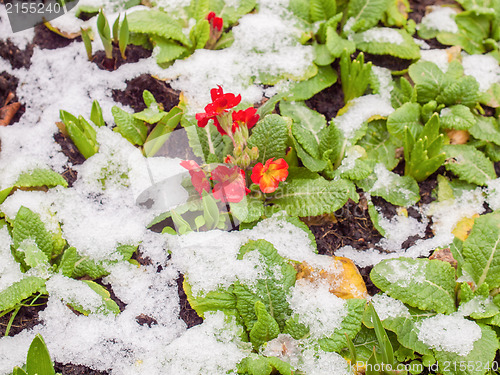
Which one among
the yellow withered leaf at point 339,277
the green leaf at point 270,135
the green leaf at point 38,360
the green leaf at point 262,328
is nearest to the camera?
the green leaf at point 38,360

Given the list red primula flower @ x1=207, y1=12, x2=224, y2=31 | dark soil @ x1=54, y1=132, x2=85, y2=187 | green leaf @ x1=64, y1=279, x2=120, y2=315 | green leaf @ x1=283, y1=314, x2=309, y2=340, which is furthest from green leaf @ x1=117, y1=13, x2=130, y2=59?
green leaf @ x1=283, y1=314, x2=309, y2=340

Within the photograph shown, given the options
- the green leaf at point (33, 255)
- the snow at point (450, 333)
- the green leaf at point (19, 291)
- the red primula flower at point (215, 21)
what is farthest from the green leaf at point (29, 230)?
the snow at point (450, 333)

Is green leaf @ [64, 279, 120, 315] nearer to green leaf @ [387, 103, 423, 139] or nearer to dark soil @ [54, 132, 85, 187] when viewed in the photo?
dark soil @ [54, 132, 85, 187]

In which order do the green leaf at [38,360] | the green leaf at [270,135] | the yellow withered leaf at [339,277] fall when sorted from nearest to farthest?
the green leaf at [38,360] → the yellow withered leaf at [339,277] → the green leaf at [270,135]

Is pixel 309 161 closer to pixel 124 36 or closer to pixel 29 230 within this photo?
pixel 124 36

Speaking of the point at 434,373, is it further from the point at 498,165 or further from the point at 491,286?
the point at 498,165

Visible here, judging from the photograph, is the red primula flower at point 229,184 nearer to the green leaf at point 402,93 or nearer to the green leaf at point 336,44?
the green leaf at point 336,44

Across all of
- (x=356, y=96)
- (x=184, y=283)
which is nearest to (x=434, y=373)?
(x=184, y=283)
